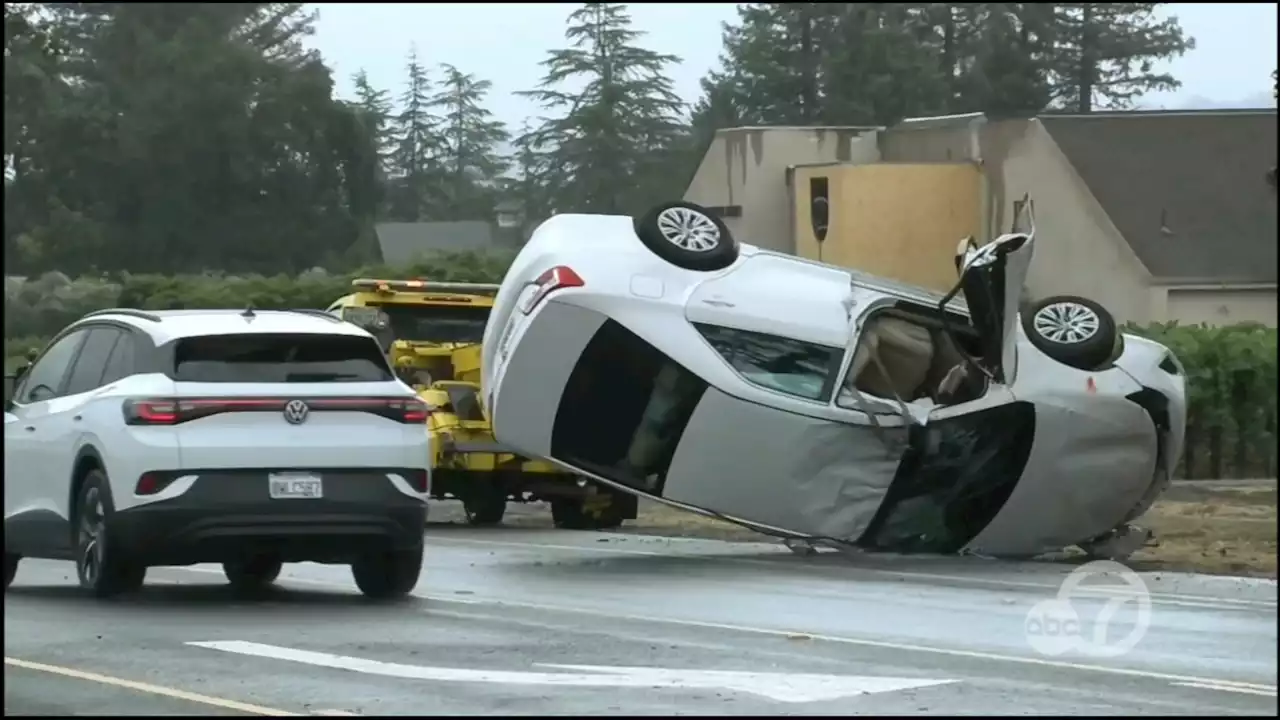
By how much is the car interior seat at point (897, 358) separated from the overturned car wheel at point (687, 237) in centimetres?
115

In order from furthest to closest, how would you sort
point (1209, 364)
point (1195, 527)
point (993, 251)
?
point (1209, 364)
point (1195, 527)
point (993, 251)

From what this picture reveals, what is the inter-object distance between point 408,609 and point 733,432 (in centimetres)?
309

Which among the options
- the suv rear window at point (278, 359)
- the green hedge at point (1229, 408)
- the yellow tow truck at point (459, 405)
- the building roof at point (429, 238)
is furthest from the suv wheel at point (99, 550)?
the green hedge at point (1229, 408)

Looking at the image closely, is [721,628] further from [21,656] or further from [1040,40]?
[1040,40]

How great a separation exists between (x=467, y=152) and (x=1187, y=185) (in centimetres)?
1688

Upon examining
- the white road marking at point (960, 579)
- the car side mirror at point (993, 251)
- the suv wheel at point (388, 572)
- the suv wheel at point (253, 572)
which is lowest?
the white road marking at point (960, 579)

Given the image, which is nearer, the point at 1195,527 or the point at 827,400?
the point at 827,400

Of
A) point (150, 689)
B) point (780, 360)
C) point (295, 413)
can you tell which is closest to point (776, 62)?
point (780, 360)

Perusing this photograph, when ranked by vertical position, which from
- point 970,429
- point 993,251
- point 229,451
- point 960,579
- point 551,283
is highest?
point 993,251

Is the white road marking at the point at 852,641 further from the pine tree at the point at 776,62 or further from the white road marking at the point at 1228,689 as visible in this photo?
the pine tree at the point at 776,62

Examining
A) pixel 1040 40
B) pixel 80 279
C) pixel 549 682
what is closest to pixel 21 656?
pixel 549 682

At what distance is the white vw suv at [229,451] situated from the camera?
11.7 meters

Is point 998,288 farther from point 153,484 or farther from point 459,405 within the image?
point 459,405

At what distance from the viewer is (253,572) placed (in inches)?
556
